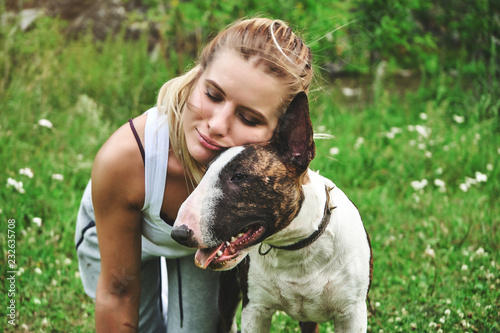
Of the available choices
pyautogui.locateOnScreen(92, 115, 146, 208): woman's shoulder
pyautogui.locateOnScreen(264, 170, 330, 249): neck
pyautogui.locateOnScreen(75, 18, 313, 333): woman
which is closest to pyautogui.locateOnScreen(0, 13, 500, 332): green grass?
pyautogui.locateOnScreen(264, 170, 330, 249): neck

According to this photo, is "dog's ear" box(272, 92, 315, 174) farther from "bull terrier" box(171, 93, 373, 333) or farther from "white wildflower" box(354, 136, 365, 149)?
"white wildflower" box(354, 136, 365, 149)

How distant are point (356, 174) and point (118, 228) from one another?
107 inches

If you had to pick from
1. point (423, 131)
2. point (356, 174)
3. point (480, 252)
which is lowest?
point (356, 174)

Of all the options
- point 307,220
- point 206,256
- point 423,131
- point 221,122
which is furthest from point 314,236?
point 423,131

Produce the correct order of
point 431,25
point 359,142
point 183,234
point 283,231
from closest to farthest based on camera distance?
point 183,234 → point 283,231 → point 359,142 → point 431,25

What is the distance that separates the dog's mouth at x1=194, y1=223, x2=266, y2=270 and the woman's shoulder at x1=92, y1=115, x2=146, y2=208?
1.92ft

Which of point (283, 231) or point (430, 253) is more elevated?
point (283, 231)

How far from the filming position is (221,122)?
1.92 metres

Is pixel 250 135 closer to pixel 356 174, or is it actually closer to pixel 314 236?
pixel 314 236

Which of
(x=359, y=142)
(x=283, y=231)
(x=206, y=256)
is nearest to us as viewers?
(x=206, y=256)

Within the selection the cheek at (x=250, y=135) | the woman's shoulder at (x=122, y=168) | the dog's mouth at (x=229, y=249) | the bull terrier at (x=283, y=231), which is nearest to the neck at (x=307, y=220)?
the bull terrier at (x=283, y=231)

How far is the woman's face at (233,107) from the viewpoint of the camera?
6.34 ft

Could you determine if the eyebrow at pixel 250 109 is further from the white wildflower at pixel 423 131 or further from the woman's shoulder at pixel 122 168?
the white wildflower at pixel 423 131

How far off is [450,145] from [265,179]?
338cm
